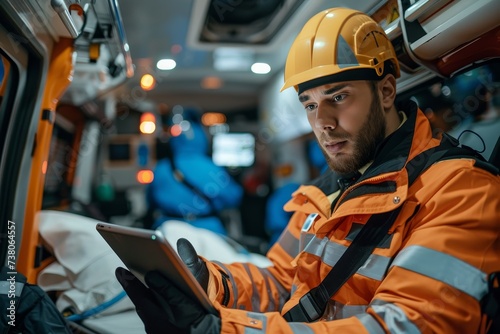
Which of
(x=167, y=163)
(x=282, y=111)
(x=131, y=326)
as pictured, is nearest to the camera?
(x=131, y=326)

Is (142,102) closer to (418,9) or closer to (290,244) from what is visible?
(290,244)

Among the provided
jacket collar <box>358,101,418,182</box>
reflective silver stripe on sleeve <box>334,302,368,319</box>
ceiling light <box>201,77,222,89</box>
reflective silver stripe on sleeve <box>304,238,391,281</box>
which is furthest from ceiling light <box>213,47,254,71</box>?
reflective silver stripe on sleeve <box>334,302,368,319</box>

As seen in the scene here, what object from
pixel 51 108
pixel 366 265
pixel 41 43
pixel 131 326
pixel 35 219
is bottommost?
pixel 131 326

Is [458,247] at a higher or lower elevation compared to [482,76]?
lower

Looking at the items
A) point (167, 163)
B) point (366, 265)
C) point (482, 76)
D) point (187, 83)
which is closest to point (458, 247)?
point (366, 265)

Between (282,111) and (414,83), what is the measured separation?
280 centimetres

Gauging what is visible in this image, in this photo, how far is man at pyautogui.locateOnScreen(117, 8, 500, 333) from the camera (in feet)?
3.82

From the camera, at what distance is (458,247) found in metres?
1.19

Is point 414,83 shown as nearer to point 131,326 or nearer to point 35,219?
point 131,326

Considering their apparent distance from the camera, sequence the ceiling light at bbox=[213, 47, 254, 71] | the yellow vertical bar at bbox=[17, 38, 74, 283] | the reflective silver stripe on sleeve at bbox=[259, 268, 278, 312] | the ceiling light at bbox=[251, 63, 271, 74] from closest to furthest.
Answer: the reflective silver stripe on sleeve at bbox=[259, 268, 278, 312], the yellow vertical bar at bbox=[17, 38, 74, 283], the ceiling light at bbox=[213, 47, 254, 71], the ceiling light at bbox=[251, 63, 271, 74]

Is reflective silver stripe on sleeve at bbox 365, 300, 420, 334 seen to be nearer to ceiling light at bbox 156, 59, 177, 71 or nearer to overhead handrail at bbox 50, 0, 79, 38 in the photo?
overhead handrail at bbox 50, 0, 79, 38

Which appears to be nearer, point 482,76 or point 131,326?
point 131,326

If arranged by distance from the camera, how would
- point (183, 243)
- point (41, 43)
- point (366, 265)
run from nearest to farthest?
point (366, 265), point (183, 243), point (41, 43)

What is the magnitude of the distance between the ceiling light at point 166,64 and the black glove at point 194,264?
2927mm
